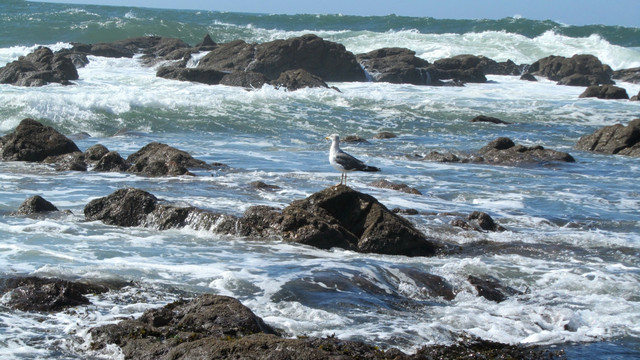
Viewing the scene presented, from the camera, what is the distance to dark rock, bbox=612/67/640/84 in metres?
36.6

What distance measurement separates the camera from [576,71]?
118 ft

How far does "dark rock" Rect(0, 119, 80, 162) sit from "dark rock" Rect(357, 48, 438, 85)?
20.1m

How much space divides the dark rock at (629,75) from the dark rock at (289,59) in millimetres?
13479

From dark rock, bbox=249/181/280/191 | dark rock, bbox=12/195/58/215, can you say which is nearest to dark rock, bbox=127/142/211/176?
dark rock, bbox=249/181/280/191

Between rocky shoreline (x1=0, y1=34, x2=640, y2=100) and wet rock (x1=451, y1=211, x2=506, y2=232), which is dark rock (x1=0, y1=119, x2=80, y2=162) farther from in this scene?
rocky shoreline (x1=0, y1=34, x2=640, y2=100)

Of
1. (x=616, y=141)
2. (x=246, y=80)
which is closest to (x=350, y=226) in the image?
(x=616, y=141)

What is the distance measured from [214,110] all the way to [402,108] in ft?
21.0

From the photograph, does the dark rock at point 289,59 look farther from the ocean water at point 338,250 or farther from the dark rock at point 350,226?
the dark rock at point 350,226

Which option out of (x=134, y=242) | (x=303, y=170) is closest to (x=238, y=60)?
(x=303, y=170)

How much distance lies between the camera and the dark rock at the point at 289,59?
31.0 m

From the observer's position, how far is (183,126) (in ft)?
67.1

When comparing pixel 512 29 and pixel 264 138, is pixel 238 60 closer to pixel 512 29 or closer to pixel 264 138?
pixel 264 138

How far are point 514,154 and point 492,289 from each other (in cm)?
949

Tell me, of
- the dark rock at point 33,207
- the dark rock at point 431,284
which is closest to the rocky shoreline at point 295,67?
the dark rock at point 33,207
